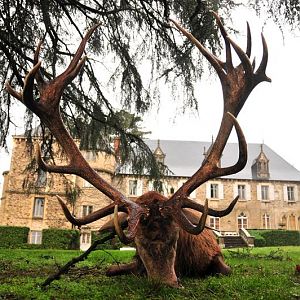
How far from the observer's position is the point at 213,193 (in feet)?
127

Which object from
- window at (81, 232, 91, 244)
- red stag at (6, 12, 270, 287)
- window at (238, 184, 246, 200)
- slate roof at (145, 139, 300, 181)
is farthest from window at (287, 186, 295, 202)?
red stag at (6, 12, 270, 287)

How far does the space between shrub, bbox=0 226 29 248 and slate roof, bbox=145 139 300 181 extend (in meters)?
17.6

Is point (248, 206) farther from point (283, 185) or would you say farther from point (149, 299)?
point (149, 299)

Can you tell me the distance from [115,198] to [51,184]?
469 cm

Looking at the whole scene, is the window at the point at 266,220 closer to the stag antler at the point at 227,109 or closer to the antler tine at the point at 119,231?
the stag antler at the point at 227,109

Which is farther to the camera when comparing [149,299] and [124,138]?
[124,138]

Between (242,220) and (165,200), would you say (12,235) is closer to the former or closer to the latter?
(242,220)

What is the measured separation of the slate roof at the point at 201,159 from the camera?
39938mm

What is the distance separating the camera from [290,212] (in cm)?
3869

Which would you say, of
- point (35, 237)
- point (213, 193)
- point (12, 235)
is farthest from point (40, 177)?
point (213, 193)

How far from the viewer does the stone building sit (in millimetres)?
30922

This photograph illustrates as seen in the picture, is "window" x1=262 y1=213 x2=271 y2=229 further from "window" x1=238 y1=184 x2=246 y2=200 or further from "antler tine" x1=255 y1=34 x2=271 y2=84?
"antler tine" x1=255 y1=34 x2=271 y2=84

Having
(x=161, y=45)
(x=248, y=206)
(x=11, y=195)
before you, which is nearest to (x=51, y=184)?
(x=161, y=45)

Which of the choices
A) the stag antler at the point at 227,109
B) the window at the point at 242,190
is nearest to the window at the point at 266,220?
the window at the point at 242,190
